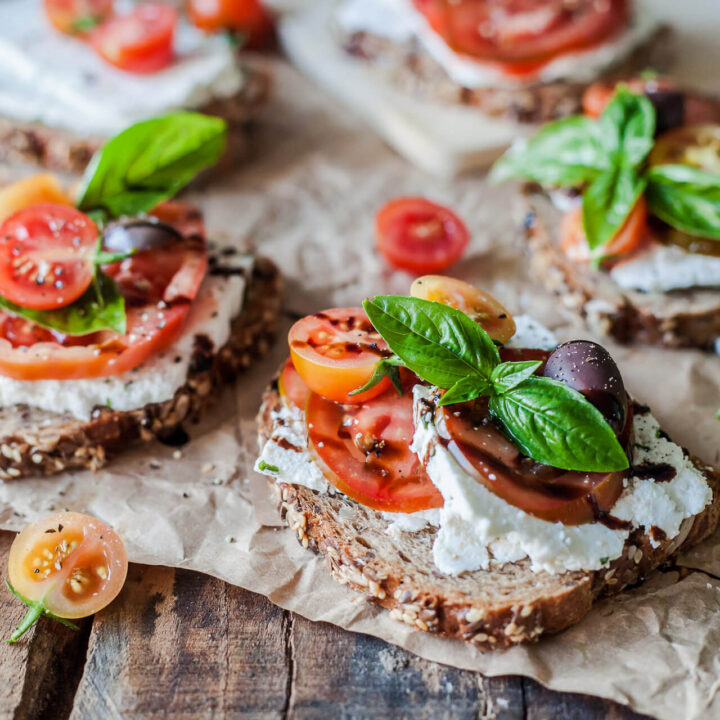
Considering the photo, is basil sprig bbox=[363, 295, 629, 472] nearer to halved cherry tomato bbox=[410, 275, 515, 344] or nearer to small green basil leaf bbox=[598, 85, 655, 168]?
halved cherry tomato bbox=[410, 275, 515, 344]

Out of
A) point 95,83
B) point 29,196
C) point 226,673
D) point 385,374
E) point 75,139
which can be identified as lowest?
point 226,673

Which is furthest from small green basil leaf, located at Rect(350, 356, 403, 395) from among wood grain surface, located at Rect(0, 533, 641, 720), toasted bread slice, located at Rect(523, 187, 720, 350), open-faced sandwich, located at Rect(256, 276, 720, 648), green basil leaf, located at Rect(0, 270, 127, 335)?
toasted bread slice, located at Rect(523, 187, 720, 350)

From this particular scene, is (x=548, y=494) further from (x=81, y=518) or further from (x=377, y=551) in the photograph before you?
(x=81, y=518)

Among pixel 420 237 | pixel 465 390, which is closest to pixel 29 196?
pixel 420 237

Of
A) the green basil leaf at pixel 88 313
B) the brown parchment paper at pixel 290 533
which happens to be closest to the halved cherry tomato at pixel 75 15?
the brown parchment paper at pixel 290 533

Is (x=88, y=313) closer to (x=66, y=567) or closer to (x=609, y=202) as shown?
(x=66, y=567)

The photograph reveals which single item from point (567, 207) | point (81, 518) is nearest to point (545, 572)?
point (81, 518)

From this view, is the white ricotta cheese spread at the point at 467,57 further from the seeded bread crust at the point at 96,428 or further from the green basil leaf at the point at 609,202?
the seeded bread crust at the point at 96,428
